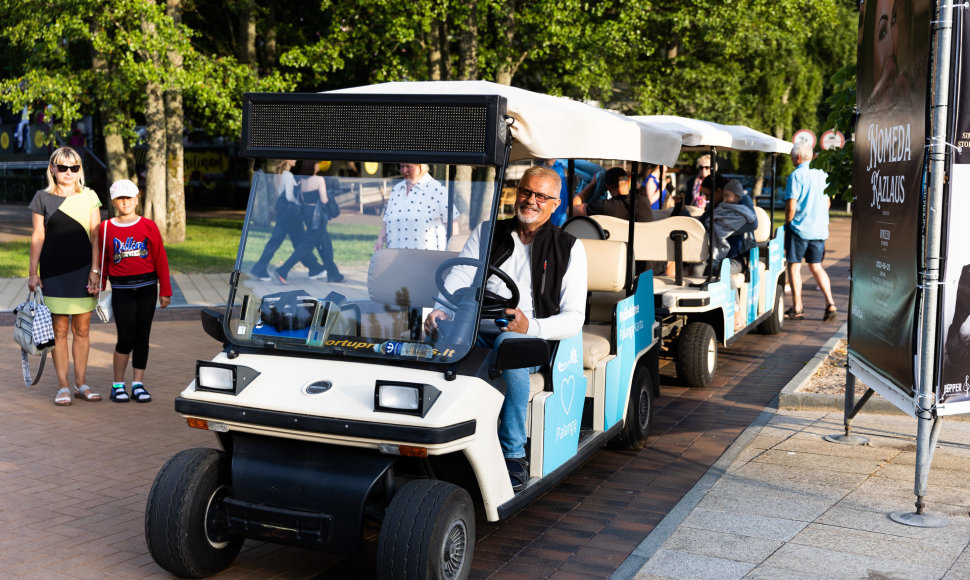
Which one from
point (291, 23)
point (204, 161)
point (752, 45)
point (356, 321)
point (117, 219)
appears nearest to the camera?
point (356, 321)

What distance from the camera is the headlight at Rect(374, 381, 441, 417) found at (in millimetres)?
3771

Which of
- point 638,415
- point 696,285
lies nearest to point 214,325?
point 638,415

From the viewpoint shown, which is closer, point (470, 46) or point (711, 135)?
point (711, 135)

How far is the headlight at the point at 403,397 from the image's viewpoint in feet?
12.4

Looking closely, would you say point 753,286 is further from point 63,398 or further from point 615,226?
point 63,398

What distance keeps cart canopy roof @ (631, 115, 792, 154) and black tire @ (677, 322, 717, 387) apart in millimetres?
1486

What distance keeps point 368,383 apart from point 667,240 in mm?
5026

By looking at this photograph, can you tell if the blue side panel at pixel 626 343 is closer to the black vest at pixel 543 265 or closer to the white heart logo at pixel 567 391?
the white heart logo at pixel 567 391

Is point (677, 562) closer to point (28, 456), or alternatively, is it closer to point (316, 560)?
point (316, 560)

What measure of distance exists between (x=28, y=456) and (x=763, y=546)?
13.8 feet

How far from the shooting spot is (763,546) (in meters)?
4.50

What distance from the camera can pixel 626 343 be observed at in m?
5.89

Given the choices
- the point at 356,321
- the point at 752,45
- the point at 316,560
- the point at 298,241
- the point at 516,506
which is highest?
the point at 752,45

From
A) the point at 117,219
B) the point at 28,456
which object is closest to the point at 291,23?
the point at 117,219
